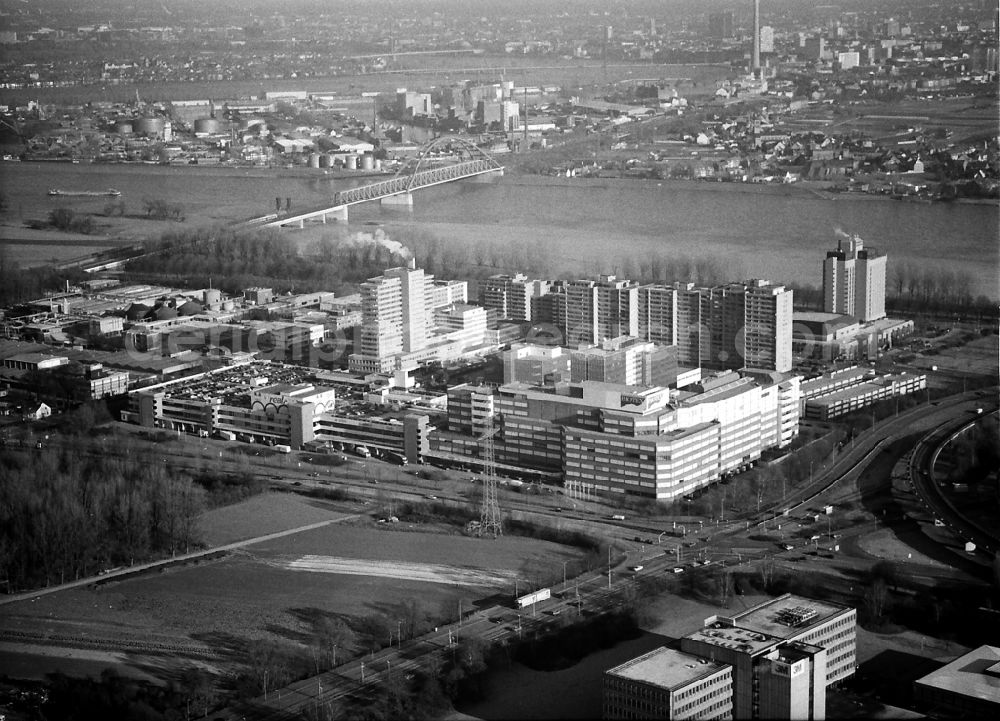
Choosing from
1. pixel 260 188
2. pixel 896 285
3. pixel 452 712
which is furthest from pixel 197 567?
pixel 260 188

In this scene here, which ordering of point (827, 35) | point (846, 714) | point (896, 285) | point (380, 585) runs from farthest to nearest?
point (827, 35) < point (896, 285) < point (380, 585) < point (846, 714)

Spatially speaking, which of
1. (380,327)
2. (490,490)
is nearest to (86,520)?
(490,490)

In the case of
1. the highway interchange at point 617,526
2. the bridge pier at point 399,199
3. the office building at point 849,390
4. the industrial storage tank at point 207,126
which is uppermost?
the industrial storage tank at point 207,126

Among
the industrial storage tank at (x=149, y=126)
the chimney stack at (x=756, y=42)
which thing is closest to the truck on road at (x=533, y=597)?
the chimney stack at (x=756, y=42)

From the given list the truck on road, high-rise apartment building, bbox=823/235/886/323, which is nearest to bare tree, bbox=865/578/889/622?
the truck on road

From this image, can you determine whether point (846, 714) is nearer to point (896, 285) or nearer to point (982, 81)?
point (896, 285)

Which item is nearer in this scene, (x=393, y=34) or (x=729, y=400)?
(x=729, y=400)

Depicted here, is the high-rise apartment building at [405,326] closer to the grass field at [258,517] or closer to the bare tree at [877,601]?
the grass field at [258,517]
